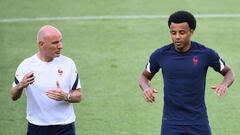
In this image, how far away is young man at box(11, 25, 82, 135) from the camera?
774 centimetres

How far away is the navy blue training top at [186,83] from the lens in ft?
25.1

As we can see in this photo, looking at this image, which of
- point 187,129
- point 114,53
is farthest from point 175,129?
point 114,53

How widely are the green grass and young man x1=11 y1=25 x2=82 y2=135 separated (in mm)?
2854

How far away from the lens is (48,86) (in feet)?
25.4

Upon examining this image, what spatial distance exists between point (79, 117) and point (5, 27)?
586cm

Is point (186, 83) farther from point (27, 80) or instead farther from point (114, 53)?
point (114, 53)

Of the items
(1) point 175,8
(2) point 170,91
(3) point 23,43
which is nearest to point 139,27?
(1) point 175,8

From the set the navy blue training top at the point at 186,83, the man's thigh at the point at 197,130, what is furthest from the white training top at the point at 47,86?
the man's thigh at the point at 197,130

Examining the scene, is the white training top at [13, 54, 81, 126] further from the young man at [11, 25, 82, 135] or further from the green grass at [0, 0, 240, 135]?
the green grass at [0, 0, 240, 135]

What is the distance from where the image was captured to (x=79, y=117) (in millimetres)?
11406

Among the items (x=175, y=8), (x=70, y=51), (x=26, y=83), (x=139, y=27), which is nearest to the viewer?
(x=26, y=83)

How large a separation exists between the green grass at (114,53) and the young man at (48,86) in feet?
9.36

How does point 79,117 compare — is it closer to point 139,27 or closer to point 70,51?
point 70,51

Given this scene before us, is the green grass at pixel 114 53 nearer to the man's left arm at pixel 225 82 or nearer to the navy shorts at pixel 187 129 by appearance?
the man's left arm at pixel 225 82
